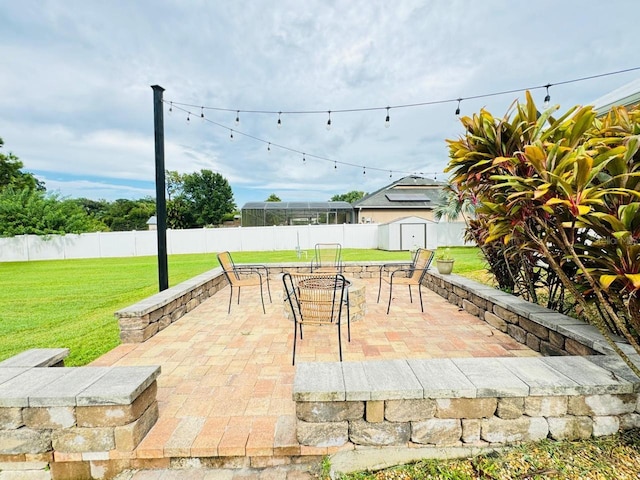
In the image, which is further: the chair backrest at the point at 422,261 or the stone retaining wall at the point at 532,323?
the chair backrest at the point at 422,261

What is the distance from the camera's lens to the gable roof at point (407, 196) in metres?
22.4

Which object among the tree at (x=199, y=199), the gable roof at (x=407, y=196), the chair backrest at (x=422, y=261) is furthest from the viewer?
the tree at (x=199, y=199)

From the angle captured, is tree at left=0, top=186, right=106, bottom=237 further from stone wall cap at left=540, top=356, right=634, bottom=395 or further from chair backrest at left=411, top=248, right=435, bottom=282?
stone wall cap at left=540, top=356, right=634, bottom=395

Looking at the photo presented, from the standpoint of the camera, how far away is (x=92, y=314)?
4.64 m

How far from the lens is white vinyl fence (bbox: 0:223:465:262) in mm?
14664

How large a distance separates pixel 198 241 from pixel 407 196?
16151 mm

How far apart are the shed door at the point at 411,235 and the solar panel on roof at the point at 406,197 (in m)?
9.23

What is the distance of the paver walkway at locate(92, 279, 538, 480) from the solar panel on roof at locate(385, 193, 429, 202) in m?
19.1

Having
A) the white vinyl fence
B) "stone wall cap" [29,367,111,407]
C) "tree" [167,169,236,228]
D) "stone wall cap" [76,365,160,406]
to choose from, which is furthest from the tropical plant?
"tree" [167,169,236,228]

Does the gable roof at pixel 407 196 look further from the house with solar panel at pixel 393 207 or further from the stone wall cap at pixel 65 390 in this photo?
the stone wall cap at pixel 65 390

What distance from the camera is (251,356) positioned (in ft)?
9.22

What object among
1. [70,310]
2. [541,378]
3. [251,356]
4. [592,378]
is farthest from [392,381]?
[70,310]

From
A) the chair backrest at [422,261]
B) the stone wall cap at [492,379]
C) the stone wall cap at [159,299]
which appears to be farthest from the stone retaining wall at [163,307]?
the stone wall cap at [492,379]

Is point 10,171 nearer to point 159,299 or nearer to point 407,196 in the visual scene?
point 159,299
